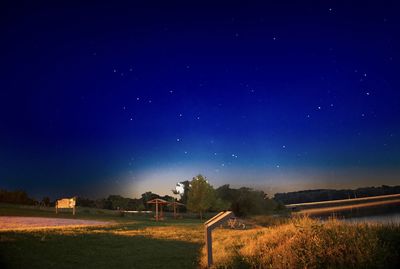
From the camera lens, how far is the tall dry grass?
926cm

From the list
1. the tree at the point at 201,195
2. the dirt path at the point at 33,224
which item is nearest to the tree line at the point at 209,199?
the tree at the point at 201,195

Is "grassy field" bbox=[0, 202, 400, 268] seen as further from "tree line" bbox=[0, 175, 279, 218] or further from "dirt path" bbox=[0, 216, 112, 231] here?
"tree line" bbox=[0, 175, 279, 218]

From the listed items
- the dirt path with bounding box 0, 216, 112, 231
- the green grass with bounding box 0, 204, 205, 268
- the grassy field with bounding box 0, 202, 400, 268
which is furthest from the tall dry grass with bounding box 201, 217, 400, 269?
the dirt path with bounding box 0, 216, 112, 231

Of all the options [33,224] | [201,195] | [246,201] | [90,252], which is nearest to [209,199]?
[201,195]

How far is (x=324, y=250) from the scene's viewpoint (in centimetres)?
986

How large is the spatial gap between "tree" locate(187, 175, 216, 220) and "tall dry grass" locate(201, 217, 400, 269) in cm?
4321

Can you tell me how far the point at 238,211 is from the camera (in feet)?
231

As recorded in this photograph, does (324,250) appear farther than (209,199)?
No

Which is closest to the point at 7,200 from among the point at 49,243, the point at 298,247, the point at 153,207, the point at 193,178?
the point at 153,207

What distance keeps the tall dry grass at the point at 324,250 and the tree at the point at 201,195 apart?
43.2m

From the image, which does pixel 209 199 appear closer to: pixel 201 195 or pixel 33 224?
pixel 201 195

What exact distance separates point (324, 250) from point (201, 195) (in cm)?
4629

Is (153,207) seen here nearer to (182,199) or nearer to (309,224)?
(182,199)

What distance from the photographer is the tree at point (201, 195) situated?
55.4m
